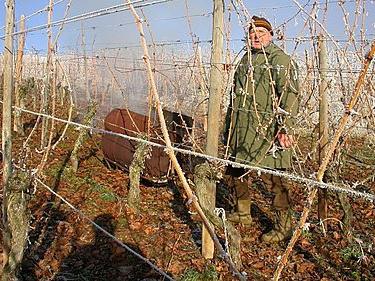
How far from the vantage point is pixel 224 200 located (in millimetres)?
4453

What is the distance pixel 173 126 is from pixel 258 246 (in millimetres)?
1707

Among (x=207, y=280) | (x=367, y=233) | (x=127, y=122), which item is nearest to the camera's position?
(x=207, y=280)

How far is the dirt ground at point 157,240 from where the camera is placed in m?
2.86

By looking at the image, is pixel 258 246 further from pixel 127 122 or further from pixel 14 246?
pixel 127 122

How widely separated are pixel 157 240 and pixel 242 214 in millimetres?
819

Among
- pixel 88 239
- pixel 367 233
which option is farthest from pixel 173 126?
pixel 367 233

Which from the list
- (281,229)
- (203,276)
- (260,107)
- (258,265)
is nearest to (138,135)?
(260,107)

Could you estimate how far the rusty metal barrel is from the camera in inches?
176

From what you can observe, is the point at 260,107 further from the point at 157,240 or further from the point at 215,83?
the point at 157,240

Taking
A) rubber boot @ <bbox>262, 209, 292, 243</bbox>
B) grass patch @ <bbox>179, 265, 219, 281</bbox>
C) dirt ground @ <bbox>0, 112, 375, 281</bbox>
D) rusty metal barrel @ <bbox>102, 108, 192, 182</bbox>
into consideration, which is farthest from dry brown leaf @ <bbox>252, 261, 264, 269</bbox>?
rusty metal barrel @ <bbox>102, 108, 192, 182</bbox>

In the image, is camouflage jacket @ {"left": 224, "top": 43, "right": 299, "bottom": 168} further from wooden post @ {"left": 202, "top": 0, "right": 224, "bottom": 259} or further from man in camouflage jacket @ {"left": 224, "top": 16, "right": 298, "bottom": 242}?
wooden post @ {"left": 202, "top": 0, "right": 224, "bottom": 259}

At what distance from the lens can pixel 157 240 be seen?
3.34 m

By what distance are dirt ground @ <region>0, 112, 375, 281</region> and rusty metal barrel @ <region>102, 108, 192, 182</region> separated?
256 mm

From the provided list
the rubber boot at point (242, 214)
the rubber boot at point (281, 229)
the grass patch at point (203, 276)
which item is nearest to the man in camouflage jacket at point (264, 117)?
the rubber boot at point (281, 229)
